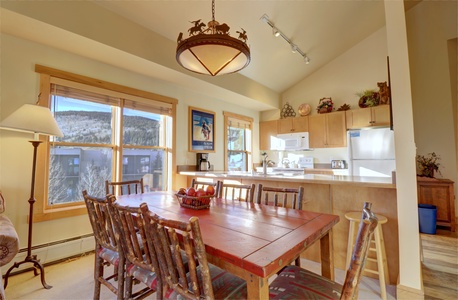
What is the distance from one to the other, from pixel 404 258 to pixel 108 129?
366 cm

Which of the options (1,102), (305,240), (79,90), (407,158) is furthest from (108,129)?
(407,158)

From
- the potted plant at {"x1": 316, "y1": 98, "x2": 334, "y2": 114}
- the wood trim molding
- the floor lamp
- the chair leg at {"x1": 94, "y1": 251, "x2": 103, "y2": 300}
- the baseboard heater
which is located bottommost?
the baseboard heater

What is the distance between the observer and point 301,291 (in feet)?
3.64

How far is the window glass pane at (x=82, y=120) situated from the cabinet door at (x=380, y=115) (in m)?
4.60

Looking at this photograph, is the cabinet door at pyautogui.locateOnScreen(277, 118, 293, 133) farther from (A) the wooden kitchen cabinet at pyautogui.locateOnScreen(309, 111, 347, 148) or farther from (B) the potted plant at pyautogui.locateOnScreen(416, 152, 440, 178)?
(B) the potted plant at pyautogui.locateOnScreen(416, 152, 440, 178)

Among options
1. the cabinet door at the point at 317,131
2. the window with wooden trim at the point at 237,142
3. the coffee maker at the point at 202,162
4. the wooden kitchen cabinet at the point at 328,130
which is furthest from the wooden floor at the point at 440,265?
the window with wooden trim at the point at 237,142

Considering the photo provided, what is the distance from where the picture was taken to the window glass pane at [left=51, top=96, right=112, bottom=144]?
264 centimetres

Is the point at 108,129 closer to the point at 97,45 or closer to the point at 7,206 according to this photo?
the point at 97,45

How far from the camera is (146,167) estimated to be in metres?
3.48

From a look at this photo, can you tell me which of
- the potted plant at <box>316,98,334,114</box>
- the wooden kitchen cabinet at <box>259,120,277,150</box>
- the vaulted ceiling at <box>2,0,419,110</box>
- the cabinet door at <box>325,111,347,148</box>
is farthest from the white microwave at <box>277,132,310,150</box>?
the vaulted ceiling at <box>2,0,419,110</box>

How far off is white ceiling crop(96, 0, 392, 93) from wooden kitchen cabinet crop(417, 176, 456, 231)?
9.89 ft

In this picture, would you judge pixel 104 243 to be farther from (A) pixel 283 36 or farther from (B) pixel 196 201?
(A) pixel 283 36

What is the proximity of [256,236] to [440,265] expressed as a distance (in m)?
2.68

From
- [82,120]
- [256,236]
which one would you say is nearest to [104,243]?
[256,236]
